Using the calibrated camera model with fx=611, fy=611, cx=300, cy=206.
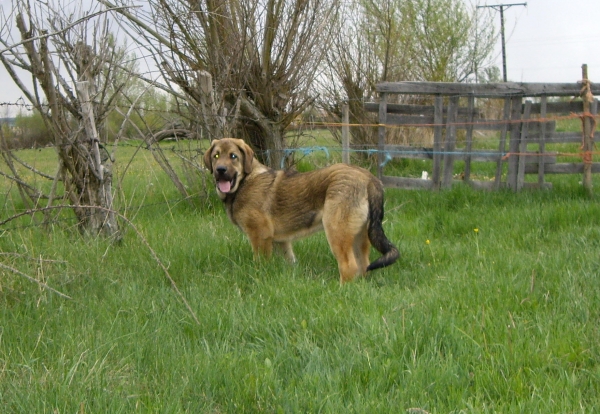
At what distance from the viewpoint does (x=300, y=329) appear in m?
4.36

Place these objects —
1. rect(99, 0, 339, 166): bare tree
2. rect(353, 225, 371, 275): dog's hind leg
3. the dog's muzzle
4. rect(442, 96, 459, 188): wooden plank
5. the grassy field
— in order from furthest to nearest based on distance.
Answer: rect(442, 96, 459, 188): wooden plank
rect(99, 0, 339, 166): bare tree
the dog's muzzle
rect(353, 225, 371, 275): dog's hind leg
the grassy field

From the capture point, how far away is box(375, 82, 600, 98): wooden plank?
35.0 ft

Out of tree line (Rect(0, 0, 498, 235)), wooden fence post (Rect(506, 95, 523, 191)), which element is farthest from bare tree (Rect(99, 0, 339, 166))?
wooden fence post (Rect(506, 95, 523, 191))

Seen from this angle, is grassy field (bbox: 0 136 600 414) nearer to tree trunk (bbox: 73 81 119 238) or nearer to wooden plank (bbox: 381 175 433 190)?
tree trunk (bbox: 73 81 119 238)

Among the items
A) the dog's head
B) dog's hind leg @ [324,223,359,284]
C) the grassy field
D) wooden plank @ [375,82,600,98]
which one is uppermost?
wooden plank @ [375,82,600,98]

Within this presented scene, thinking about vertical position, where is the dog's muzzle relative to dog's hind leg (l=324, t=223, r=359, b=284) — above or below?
above

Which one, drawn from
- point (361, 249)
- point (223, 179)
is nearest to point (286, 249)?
point (361, 249)

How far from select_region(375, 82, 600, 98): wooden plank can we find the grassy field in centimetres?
436

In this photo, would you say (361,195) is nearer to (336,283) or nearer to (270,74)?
(336,283)

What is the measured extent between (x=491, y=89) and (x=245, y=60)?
182 inches

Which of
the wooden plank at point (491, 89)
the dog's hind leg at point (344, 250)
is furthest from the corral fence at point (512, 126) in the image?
the dog's hind leg at point (344, 250)

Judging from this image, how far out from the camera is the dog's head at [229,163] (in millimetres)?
6508

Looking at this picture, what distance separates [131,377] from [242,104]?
6682 mm

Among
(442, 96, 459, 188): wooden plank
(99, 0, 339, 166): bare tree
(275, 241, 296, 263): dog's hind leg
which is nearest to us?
(275, 241, 296, 263): dog's hind leg
